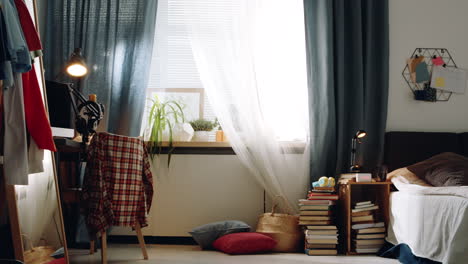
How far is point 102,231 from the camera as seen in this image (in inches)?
115

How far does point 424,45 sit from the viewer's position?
4250mm

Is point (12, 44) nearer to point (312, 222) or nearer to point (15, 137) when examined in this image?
point (15, 137)

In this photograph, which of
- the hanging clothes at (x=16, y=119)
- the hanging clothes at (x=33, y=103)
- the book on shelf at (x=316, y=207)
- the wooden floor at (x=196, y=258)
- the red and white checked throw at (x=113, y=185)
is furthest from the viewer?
the book on shelf at (x=316, y=207)

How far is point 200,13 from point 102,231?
6.92ft

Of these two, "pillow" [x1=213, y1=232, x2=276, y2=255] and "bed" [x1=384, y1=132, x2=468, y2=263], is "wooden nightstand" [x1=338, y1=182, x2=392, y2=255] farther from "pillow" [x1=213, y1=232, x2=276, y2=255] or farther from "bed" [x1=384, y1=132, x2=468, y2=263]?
"pillow" [x1=213, y1=232, x2=276, y2=255]

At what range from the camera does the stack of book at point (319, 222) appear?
11.8ft

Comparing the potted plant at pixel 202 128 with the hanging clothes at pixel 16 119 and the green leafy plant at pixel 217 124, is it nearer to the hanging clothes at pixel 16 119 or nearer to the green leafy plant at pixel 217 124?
the green leafy plant at pixel 217 124

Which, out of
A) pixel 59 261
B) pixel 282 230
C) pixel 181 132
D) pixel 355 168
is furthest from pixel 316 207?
pixel 59 261

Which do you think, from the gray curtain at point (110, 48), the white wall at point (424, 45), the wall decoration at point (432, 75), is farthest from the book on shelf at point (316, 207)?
the gray curtain at point (110, 48)

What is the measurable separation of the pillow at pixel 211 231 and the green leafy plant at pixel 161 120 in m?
0.65

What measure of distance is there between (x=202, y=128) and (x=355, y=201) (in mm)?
1391

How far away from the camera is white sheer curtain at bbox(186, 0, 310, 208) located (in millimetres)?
4051

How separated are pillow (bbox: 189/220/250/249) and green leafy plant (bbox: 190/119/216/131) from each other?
0.84m

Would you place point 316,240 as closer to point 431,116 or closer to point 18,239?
point 431,116
